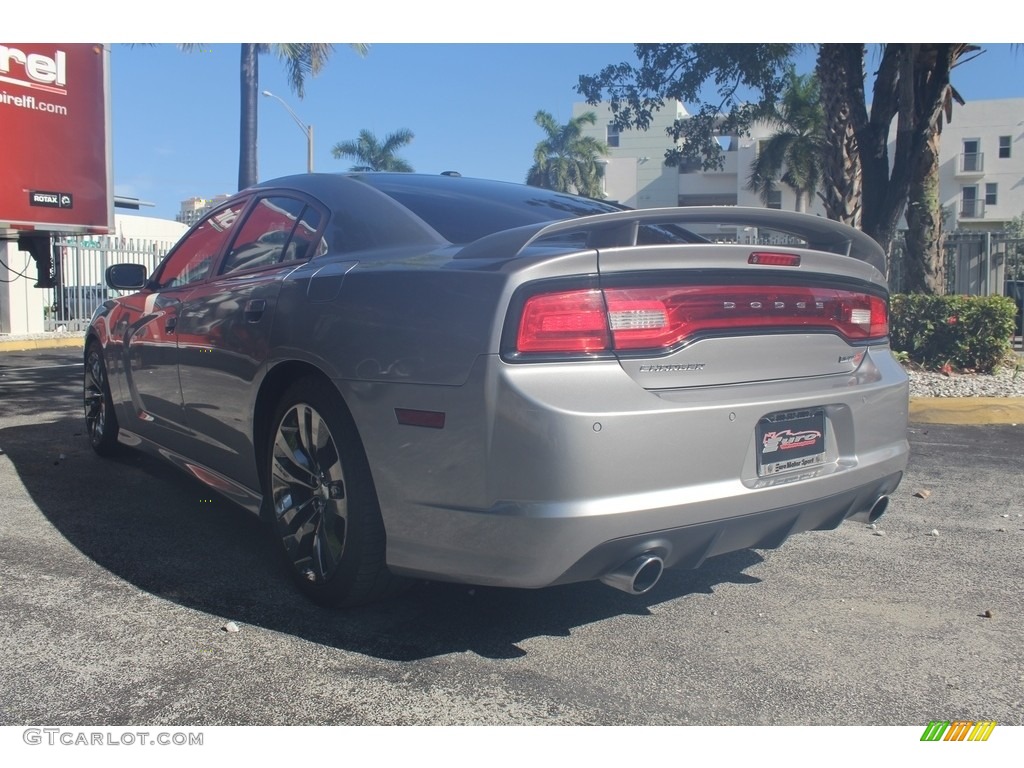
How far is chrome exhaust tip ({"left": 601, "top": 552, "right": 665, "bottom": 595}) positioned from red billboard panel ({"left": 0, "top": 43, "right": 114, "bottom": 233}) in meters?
8.50

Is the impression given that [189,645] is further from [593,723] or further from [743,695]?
[743,695]

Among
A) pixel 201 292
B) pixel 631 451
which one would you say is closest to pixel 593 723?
pixel 631 451

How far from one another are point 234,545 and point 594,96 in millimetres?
10633

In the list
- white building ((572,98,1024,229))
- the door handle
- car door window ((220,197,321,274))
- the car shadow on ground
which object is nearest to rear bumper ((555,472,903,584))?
the car shadow on ground

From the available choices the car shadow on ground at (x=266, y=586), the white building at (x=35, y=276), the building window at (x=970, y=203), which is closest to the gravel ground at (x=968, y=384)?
the car shadow on ground at (x=266, y=586)

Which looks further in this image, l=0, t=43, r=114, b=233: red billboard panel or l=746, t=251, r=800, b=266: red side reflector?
l=0, t=43, r=114, b=233: red billboard panel

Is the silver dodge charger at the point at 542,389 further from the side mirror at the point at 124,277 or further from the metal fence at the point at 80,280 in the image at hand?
the metal fence at the point at 80,280

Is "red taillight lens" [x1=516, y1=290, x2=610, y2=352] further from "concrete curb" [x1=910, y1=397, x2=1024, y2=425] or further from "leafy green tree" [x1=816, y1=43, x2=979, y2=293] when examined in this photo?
"leafy green tree" [x1=816, y1=43, x2=979, y2=293]

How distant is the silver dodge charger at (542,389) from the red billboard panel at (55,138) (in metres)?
6.67

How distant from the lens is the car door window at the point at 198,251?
14.4ft

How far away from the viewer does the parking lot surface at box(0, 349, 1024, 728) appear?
2.59 meters

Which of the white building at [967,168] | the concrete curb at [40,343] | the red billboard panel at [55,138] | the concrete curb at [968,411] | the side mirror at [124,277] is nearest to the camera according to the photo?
the side mirror at [124,277]

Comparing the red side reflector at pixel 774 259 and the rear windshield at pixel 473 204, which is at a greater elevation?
the rear windshield at pixel 473 204

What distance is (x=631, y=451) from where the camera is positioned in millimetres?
2582
